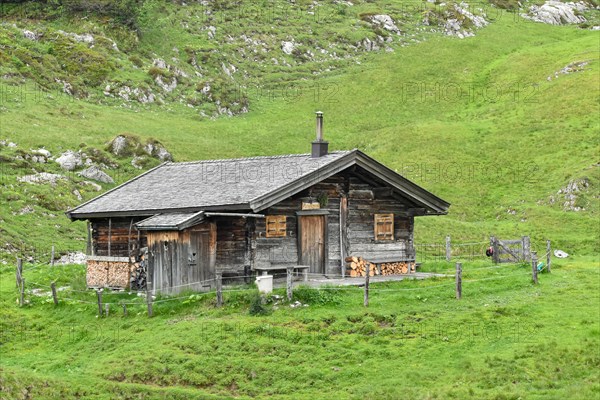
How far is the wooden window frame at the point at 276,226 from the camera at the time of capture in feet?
111

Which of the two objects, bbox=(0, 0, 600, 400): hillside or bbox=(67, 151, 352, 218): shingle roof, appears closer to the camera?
bbox=(0, 0, 600, 400): hillside

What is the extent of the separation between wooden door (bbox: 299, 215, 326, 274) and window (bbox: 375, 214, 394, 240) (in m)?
2.75

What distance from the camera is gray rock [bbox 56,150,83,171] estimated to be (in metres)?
57.3

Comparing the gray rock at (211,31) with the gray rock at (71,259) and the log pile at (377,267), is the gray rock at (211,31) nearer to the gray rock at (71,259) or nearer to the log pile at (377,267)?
the gray rock at (71,259)

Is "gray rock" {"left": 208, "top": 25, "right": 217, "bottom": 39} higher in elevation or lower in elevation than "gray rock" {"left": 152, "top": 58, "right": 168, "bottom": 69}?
higher

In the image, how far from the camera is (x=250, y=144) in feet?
241

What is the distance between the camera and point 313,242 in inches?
1383

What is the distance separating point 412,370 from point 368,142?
172 feet

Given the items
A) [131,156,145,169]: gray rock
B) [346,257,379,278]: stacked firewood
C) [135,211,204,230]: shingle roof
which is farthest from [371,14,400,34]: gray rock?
[135,211,204,230]: shingle roof

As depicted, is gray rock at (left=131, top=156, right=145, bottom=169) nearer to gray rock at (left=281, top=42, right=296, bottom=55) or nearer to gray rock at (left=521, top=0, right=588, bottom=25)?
gray rock at (left=281, top=42, right=296, bottom=55)

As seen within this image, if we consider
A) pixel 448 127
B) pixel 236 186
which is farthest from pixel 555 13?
pixel 236 186

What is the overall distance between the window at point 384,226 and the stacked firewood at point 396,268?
3.81 ft

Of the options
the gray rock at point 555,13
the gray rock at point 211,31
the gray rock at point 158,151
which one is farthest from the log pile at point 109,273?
the gray rock at point 555,13

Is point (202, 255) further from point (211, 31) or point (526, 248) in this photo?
point (211, 31)
